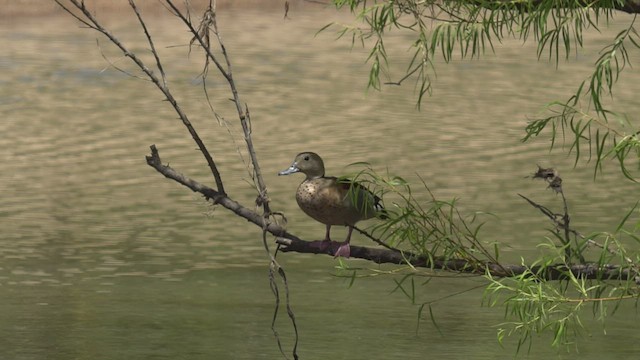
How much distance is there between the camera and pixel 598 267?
7.52 m

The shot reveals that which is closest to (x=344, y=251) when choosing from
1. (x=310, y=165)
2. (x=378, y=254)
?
(x=378, y=254)

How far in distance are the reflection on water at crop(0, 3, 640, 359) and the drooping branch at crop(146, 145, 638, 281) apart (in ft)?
1.42

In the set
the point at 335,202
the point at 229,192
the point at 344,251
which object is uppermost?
the point at 335,202

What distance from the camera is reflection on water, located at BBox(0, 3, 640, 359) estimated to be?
10.4 meters

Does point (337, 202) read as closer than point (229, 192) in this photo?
Yes

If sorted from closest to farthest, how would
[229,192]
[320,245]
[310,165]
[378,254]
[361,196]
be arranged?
1. [320,245]
2. [378,254]
3. [361,196]
4. [310,165]
5. [229,192]

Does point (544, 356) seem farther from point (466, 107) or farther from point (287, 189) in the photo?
point (466, 107)

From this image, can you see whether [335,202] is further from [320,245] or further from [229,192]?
[229,192]

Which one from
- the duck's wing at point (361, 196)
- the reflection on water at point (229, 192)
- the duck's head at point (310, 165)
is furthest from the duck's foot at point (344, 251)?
the reflection on water at point (229, 192)

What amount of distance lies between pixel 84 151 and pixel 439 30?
1183 cm

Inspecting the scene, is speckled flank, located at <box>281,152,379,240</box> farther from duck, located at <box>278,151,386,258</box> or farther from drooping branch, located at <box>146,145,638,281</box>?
drooping branch, located at <box>146,145,638,281</box>

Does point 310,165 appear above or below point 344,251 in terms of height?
above

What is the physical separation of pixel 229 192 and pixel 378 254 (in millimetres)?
8919

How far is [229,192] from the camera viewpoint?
16031mm
